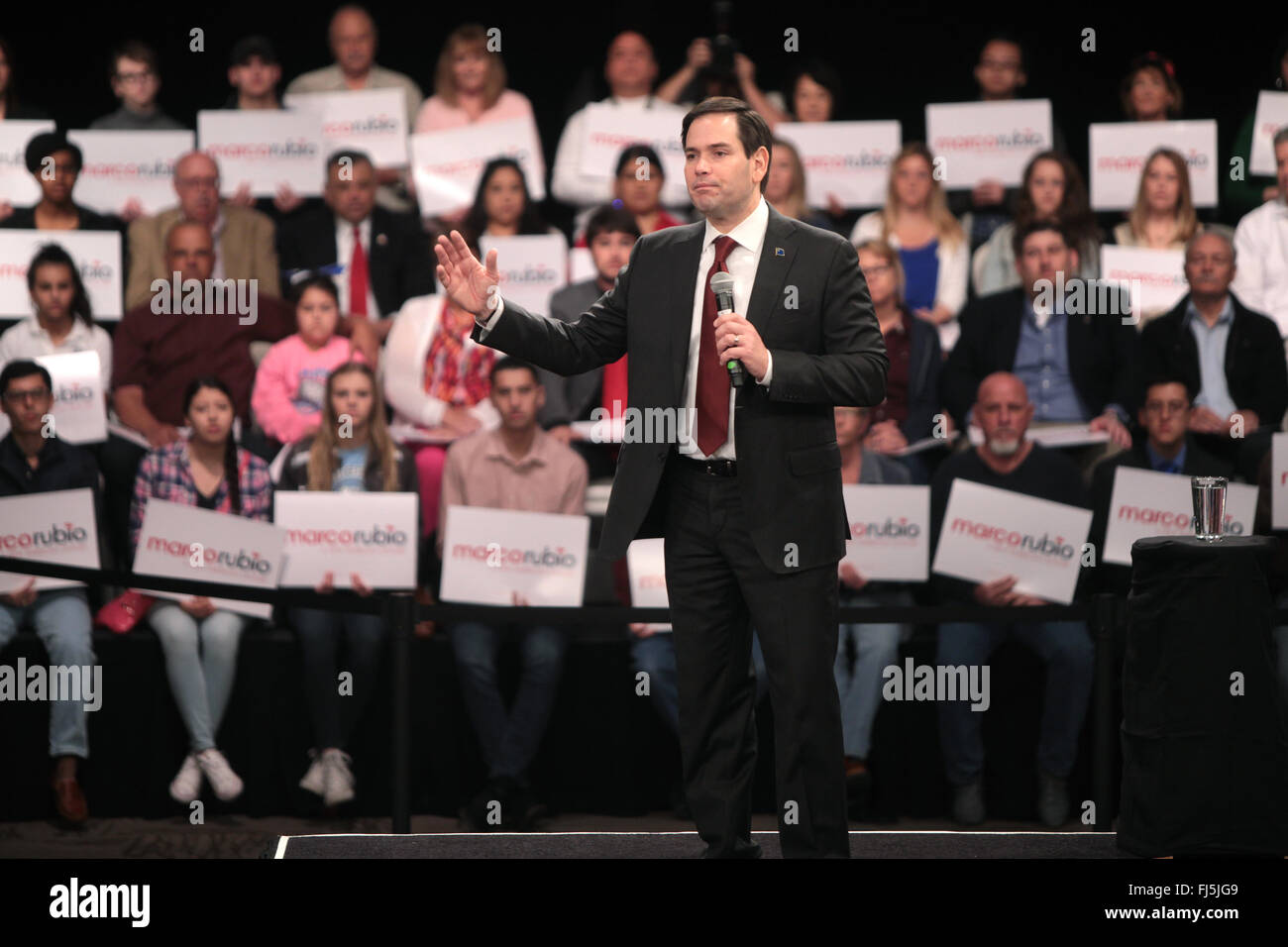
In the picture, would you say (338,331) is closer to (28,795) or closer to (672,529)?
(28,795)

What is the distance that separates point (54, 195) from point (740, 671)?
4683 mm

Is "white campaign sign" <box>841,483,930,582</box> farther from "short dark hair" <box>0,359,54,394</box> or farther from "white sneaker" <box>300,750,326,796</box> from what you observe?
"short dark hair" <box>0,359,54,394</box>

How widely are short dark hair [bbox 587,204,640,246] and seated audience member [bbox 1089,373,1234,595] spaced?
6.74 ft

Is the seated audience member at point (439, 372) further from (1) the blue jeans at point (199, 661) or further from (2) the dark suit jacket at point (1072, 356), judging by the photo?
(2) the dark suit jacket at point (1072, 356)

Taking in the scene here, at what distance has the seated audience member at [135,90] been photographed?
7449mm

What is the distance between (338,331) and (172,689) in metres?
1.75

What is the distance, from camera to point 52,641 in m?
5.78

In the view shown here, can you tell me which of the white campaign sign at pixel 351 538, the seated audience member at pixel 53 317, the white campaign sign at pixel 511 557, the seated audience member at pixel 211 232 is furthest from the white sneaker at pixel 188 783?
the seated audience member at pixel 211 232

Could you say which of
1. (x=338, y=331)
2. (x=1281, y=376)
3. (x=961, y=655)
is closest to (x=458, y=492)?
(x=338, y=331)

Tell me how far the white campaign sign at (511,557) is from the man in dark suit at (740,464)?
2.29 m

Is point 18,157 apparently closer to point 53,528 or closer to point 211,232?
point 211,232

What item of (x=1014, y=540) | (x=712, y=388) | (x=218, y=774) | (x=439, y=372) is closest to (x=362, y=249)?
(x=439, y=372)

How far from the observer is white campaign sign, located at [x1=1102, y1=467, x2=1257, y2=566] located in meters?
5.88

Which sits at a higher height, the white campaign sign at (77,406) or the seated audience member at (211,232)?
the seated audience member at (211,232)
